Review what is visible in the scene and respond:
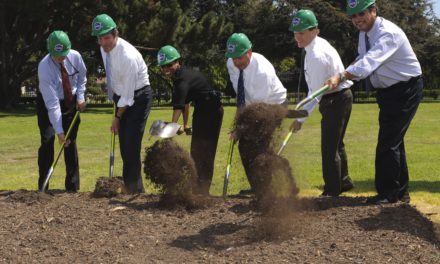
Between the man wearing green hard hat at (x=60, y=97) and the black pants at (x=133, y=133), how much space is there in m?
0.70

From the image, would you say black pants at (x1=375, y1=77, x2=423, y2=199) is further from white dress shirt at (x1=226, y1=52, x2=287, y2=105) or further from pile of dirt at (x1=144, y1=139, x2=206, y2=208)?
pile of dirt at (x1=144, y1=139, x2=206, y2=208)

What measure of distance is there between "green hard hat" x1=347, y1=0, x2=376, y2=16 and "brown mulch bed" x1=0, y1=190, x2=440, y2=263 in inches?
69.5

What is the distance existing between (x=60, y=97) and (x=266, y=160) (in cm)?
318

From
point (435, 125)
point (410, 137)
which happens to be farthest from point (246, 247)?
point (435, 125)

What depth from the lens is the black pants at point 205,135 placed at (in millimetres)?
6992

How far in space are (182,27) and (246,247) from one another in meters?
30.1

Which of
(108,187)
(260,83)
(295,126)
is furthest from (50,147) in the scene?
(295,126)

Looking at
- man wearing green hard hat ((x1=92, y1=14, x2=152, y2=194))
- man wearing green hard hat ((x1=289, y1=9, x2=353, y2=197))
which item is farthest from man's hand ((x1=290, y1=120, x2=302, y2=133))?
man wearing green hard hat ((x1=92, y1=14, x2=152, y2=194))

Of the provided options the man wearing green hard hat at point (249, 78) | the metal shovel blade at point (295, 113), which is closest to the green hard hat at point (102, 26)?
the man wearing green hard hat at point (249, 78)

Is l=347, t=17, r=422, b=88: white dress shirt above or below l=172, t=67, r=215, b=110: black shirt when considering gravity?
above

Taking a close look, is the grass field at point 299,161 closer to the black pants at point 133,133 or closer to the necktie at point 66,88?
the black pants at point 133,133

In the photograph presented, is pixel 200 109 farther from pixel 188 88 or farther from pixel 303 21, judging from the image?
pixel 303 21

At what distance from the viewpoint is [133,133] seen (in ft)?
22.4

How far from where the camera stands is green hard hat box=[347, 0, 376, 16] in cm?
537
